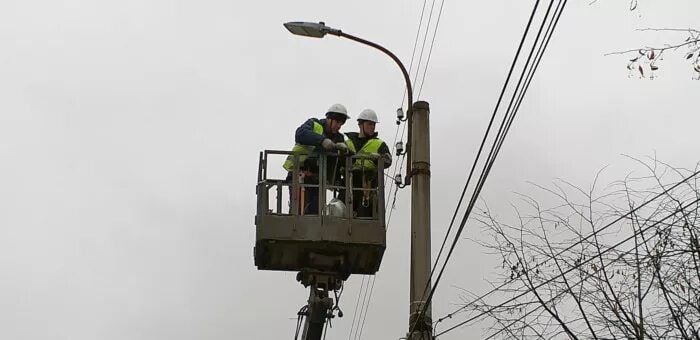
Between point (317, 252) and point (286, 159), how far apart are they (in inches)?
44.5

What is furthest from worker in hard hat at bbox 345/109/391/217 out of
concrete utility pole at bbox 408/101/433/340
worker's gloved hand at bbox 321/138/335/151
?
concrete utility pole at bbox 408/101/433/340

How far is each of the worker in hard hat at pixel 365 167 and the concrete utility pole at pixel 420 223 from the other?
3.05ft

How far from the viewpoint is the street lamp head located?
11.4 meters

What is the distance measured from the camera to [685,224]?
8.17 metres

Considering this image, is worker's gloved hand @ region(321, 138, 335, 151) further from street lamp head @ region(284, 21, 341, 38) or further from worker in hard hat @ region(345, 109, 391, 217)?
street lamp head @ region(284, 21, 341, 38)

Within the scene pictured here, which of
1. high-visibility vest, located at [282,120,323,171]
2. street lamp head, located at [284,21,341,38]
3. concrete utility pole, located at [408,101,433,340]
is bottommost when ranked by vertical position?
concrete utility pole, located at [408,101,433,340]

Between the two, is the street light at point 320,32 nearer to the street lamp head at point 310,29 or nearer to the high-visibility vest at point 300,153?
the street lamp head at point 310,29

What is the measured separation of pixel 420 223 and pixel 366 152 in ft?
5.80

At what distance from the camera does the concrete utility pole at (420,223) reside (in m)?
10.1

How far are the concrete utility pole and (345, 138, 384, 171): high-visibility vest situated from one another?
3.07 feet

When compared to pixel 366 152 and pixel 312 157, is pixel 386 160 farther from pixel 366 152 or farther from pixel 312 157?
pixel 312 157

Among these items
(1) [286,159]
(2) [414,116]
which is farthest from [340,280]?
(2) [414,116]

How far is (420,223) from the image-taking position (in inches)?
421

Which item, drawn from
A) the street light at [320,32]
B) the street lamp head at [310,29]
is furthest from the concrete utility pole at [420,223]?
the street lamp head at [310,29]
